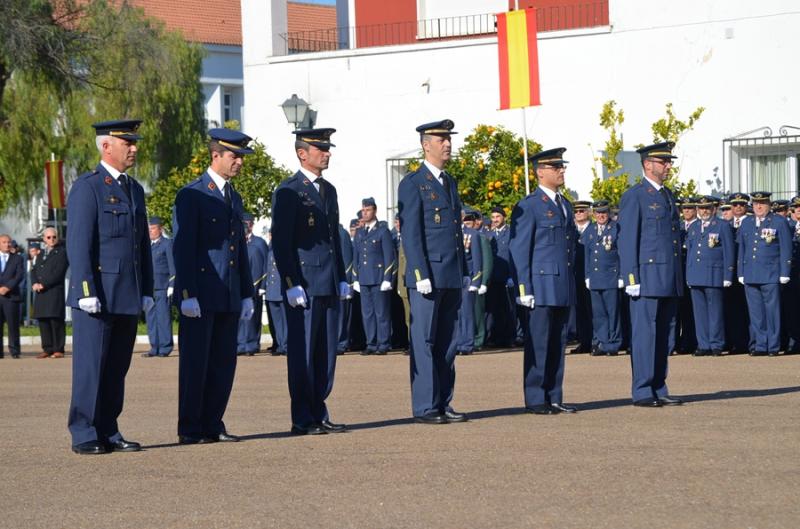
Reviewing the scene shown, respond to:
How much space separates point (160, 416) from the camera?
12.3 metres

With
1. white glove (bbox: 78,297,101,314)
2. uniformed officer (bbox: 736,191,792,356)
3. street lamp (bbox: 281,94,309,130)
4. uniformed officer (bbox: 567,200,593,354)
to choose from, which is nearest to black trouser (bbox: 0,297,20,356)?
street lamp (bbox: 281,94,309,130)

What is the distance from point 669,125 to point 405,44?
6.29m

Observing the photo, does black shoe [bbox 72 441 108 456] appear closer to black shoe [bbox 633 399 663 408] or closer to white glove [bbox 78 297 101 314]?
white glove [bbox 78 297 101 314]

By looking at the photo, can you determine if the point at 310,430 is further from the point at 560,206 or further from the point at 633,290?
the point at 633,290

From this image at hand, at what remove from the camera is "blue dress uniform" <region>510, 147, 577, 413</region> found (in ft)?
38.4

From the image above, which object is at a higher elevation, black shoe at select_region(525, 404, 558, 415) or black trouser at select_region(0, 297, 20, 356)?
black trouser at select_region(0, 297, 20, 356)

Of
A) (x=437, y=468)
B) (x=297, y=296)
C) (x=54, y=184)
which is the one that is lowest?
(x=437, y=468)

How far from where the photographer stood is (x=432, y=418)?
1099 cm

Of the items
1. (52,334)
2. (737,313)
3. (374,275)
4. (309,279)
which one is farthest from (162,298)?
(309,279)

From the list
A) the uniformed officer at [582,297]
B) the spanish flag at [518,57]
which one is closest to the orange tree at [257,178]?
the spanish flag at [518,57]

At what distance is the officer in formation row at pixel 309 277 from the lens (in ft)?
31.9

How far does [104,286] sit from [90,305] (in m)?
0.24

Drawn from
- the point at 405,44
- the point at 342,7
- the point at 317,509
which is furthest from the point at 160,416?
the point at 342,7

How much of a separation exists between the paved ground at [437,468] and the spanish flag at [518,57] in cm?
988
